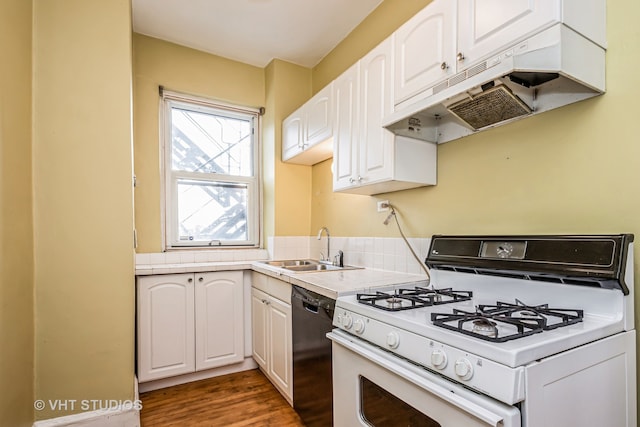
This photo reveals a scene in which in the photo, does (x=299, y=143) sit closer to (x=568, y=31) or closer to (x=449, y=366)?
(x=568, y=31)

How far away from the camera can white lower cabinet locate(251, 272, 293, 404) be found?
2.10 metres

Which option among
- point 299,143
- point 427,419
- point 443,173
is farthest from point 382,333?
point 299,143

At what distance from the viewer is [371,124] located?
193 cm

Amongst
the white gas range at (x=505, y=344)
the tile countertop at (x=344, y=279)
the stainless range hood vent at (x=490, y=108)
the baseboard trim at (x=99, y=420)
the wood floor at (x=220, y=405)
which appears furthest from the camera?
the wood floor at (x=220, y=405)

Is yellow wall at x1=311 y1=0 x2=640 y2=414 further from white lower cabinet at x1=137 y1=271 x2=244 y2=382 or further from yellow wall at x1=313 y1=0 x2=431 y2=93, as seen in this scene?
white lower cabinet at x1=137 y1=271 x2=244 y2=382

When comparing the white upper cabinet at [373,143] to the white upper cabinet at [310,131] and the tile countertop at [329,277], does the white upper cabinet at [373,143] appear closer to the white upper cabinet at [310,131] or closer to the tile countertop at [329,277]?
the white upper cabinet at [310,131]

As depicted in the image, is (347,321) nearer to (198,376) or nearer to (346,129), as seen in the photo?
(346,129)

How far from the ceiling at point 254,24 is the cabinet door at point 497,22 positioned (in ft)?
4.17

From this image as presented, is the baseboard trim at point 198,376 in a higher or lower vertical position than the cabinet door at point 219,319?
lower

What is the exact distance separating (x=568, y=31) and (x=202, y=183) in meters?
2.72

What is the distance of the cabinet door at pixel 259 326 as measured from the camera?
2463 mm

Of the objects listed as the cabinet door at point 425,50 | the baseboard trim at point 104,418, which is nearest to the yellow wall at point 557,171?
the cabinet door at point 425,50

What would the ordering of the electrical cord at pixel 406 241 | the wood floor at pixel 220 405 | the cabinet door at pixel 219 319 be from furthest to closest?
the cabinet door at pixel 219 319 → the wood floor at pixel 220 405 → the electrical cord at pixel 406 241

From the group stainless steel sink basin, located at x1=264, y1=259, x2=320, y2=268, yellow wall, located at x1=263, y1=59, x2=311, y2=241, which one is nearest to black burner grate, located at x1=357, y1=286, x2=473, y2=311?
stainless steel sink basin, located at x1=264, y1=259, x2=320, y2=268
